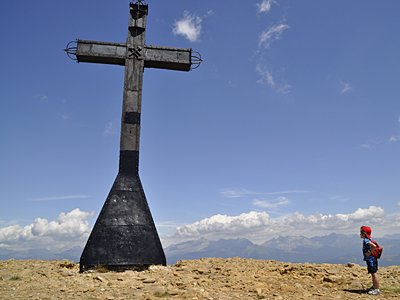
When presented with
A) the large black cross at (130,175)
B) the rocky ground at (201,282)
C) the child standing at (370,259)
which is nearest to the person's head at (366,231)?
Answer: the child standing at (370,259)

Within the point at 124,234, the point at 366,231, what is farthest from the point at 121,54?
the point at 366,231

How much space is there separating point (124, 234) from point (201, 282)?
377cm

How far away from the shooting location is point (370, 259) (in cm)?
715

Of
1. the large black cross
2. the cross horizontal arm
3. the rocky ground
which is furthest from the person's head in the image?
the cross horizontal arm

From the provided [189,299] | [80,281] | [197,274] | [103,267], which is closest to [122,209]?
[103,267]

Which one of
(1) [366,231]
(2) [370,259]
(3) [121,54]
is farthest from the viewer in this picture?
(3) [121,54]

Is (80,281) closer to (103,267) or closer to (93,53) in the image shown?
(103,267)

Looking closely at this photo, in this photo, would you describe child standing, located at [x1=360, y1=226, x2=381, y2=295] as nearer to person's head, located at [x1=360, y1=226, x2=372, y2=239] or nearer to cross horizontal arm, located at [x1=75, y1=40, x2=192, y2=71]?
person's head, located at [x1=360, y1=226, x2=372, y2=239]

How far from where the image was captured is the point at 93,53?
12.6 meters

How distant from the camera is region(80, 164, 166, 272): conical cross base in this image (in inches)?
387

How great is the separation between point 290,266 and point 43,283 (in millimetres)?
8235

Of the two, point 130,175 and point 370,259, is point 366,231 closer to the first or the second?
point 370,259

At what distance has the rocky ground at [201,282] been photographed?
21.8ft

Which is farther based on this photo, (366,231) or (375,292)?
(366,231)
